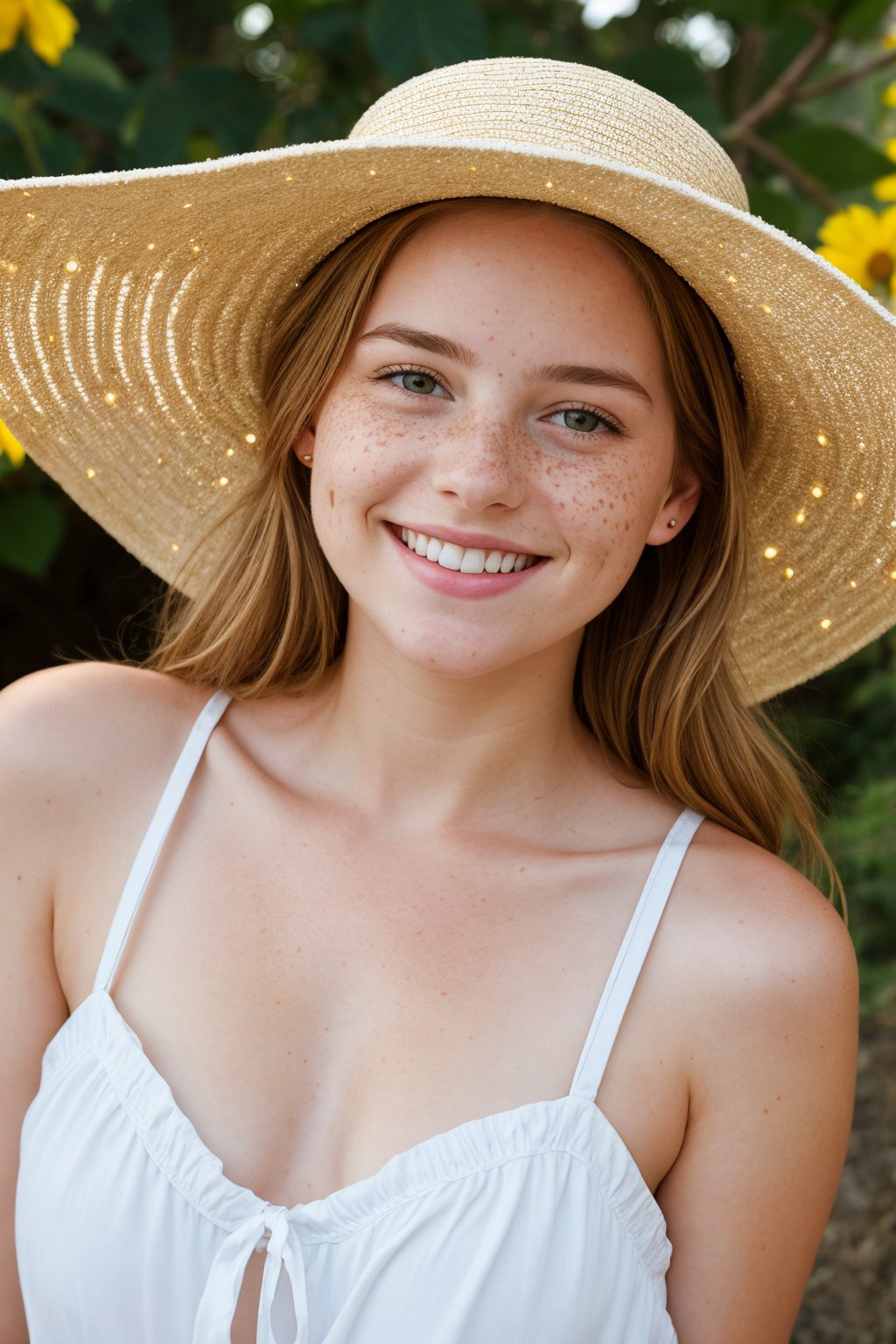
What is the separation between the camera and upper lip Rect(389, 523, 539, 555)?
60.4 inches

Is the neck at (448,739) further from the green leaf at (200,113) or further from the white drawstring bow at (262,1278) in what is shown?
the green leaf at (200,113)

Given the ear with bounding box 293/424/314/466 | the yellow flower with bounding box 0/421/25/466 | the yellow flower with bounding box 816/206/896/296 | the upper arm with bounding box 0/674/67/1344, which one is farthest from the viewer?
the yellow flower with bounding box 816/206/896/296

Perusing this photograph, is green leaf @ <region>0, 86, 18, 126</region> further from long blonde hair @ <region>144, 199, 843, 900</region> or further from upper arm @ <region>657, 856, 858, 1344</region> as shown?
upper arm @ <region>657, 856, 858, 1344</region>

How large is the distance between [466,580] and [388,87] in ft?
6.38

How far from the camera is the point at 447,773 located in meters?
1.84

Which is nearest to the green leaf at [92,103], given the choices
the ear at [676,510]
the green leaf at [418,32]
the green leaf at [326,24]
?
the green leaf at [326,24]

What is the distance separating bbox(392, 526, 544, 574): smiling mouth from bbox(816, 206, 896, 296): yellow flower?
1.02 m

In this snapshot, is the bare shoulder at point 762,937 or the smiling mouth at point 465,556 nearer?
the smiling mouth at point 465,556

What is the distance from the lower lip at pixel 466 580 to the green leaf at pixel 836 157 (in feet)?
5.13

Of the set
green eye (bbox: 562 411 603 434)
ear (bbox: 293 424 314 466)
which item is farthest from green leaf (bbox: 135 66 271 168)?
green eye (bbox: 562 411 603 434)

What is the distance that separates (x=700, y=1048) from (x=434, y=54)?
1656 mm

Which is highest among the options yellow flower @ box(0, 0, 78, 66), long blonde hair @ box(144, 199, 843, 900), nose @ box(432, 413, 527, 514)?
yellow flower @ box(0, 0, 78, 66)

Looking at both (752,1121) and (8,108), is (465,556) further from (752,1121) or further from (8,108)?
(8,108)

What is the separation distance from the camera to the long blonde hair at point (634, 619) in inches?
69.6
